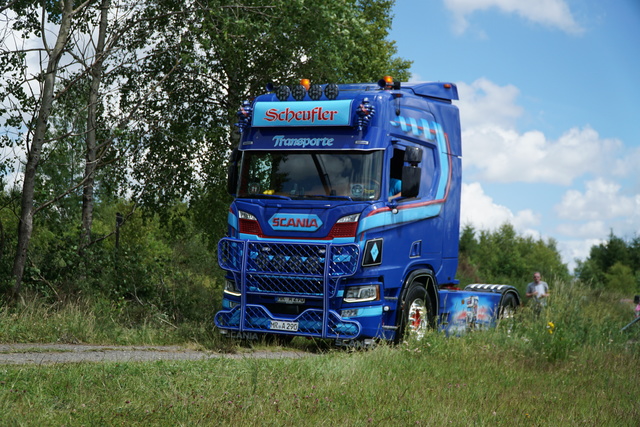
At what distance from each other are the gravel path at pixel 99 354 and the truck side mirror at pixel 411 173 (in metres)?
2.85

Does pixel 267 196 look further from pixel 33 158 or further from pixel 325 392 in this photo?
pixel 33 158

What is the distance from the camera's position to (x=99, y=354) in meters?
10.3

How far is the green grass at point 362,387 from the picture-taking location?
6.54 m

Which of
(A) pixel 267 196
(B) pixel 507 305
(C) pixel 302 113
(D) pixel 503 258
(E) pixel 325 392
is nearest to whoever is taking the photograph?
(E) pixel 325 392

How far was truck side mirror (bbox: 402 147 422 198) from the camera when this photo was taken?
11.4m

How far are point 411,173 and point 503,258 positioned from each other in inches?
1854

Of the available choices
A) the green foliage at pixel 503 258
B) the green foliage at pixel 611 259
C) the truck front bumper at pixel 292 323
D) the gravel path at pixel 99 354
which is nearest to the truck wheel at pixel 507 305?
the truck front bumper at pixel 292 323

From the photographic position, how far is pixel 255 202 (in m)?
11.7

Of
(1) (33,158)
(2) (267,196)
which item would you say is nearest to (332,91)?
(2) (267,196)

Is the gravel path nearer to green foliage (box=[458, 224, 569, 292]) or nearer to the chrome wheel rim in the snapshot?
the chrome wheel rim

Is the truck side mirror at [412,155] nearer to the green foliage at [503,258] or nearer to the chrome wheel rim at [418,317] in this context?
the chrome wheel rim at [418,317]

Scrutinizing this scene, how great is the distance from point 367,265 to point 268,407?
465cm

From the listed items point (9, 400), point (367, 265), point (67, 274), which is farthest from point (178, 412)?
point (67, 274)

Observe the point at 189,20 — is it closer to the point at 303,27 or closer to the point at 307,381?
the point at 303,27
